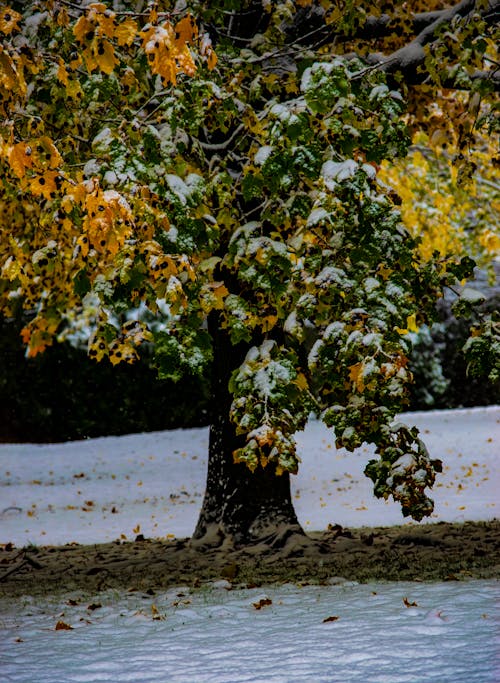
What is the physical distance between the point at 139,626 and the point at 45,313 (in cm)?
406

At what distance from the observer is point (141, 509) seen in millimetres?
10672

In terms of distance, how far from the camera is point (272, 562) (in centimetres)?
647

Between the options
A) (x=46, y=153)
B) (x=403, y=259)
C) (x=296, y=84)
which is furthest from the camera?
(x=296, y=84)

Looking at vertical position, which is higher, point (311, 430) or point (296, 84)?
point (296, 84)

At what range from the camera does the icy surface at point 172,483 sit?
9.42 metres

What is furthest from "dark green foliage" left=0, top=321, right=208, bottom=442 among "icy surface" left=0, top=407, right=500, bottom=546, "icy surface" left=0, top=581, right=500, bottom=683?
"icy surface" left=0, top=581, right=500, bottom=683

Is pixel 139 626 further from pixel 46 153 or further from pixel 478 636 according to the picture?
pixel 46 153

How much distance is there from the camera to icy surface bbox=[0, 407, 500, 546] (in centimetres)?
942

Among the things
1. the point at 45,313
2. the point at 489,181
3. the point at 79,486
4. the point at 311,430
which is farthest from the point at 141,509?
the point at 489,181

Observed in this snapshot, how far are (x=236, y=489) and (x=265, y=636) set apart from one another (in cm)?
256

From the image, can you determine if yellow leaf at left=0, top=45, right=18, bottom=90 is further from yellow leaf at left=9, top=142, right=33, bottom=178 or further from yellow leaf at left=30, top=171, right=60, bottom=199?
yellow leaf at left=30, top=171, right=60, bottom=199

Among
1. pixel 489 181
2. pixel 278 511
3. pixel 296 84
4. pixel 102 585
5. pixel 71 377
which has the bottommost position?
pixel 102 585

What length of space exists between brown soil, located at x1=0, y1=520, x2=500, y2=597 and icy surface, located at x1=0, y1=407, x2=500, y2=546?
124 centimetres

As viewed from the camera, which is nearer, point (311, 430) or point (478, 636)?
point (478, 636)
